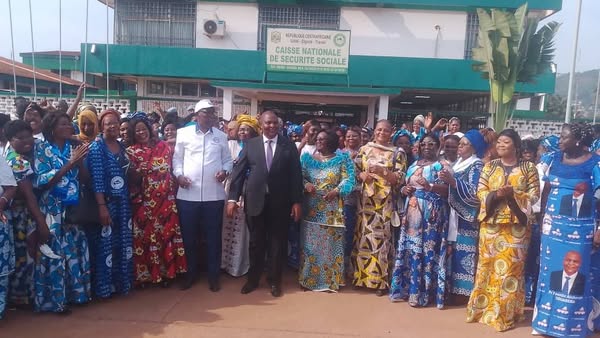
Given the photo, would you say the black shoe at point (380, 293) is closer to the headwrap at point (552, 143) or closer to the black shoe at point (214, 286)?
the black shoe at point (214, 286)

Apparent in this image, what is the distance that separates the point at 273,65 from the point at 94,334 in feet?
35.4

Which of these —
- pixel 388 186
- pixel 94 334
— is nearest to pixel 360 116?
pixel 388 186

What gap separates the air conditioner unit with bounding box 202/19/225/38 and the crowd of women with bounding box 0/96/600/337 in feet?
44.4

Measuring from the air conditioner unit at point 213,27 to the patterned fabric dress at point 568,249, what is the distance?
15.5 m

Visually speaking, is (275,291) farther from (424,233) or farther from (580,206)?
(580,206)

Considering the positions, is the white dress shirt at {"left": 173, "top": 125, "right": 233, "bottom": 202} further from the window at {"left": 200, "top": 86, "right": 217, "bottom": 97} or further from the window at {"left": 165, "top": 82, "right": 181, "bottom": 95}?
the window at {"left": 165, "top": 82, "right": 181, "bottom": 95}

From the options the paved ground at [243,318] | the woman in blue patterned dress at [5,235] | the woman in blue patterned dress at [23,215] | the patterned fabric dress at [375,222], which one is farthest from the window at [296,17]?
the woman in blue patterned dress at [5,235]

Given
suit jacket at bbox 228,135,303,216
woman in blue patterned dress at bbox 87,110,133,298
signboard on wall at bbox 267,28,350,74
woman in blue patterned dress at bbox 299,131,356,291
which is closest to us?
woman in blue patterned dress at bbox 87,110,133,298

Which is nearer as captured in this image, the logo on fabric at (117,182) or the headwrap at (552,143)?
the logo on fabric at (117,182)

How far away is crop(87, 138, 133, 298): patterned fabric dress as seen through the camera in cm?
384

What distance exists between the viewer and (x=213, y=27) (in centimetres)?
1745

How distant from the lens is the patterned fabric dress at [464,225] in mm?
3975

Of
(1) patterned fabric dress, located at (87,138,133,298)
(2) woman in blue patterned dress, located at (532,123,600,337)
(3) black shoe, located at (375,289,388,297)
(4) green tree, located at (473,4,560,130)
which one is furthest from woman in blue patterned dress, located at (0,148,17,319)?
(4) green tree, located at (473,4,560,130)

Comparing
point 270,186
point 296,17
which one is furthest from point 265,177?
point 296,17
